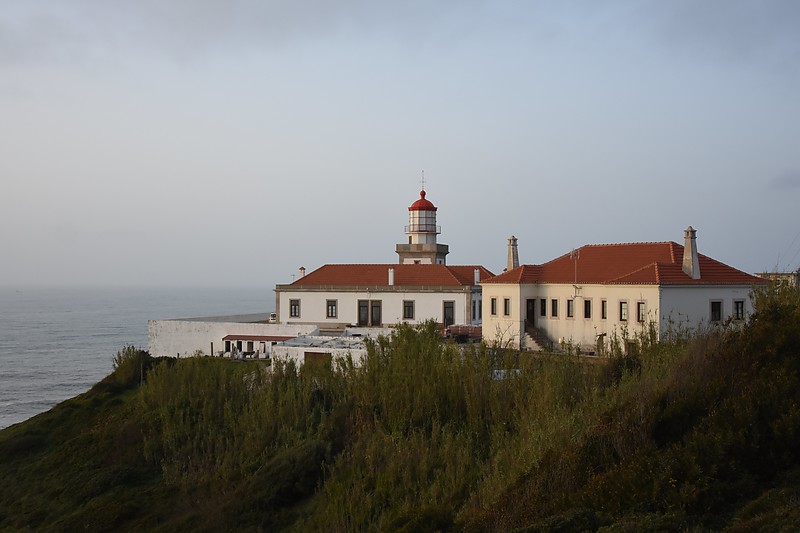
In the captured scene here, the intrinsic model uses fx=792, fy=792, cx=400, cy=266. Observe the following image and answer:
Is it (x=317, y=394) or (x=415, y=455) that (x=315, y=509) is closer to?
(x=415, y=455)

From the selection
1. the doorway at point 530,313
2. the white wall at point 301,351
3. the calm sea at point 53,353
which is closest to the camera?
the white wall at point 301,351

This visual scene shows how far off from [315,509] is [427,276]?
2327 centimetres

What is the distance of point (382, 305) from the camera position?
3675 cm

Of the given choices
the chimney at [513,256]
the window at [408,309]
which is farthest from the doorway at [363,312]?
the chimney at [513,256]

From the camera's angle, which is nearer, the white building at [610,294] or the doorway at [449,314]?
the white building at [610,294]

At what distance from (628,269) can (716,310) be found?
3.25 m

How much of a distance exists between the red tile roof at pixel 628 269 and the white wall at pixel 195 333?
1034 centimetres

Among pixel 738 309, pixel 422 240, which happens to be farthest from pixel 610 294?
pixel 422 240

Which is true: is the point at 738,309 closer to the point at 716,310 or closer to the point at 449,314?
the point at 716,310

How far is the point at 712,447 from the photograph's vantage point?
31.3 ft

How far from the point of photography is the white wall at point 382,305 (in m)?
35.8

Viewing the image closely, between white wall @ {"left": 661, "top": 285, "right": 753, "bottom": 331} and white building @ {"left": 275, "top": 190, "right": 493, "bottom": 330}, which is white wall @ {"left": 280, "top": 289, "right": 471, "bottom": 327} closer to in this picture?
white building @ {"left": 275, "top": 190, "right": 493, "bottom": 330}

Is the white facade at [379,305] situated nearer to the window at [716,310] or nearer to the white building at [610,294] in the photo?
the white building at [610,294]

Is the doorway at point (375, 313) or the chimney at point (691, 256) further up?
the chimney at point (691, 256)
